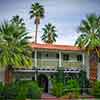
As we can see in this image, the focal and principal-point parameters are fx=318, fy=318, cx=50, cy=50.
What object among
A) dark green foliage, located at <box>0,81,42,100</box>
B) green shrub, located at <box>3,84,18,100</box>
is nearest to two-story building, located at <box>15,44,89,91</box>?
dark green foliage, located at <box>0,81,42,100</box>

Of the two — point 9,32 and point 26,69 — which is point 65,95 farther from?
point 9,32

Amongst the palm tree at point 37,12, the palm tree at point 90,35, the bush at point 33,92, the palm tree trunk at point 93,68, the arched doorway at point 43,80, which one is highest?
the palm tree at point 37,12

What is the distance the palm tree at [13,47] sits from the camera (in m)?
39.1

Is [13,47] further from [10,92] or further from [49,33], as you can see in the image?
[49,33]

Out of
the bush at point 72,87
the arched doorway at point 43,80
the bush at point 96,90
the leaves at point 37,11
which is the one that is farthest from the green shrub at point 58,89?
the leaves at point 37,11

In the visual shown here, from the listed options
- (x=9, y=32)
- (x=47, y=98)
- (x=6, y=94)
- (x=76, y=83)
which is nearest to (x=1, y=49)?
(x=9, y=32)

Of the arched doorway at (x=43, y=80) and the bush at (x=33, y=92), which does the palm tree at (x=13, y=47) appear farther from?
the arched doorway at (x=43, y=80)

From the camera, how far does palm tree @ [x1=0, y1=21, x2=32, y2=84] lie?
128ft

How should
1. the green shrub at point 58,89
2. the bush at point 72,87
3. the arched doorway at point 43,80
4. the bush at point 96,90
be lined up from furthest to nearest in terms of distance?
the arched doorway at point 43,80 < the bush at point 96,90 < the bush at point 72,87 < the green shrub at point 58,89

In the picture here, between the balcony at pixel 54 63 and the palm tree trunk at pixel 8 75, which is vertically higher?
the balcony at pixel 54 63

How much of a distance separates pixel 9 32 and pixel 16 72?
299 inches

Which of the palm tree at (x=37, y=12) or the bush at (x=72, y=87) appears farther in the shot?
the palm tree at (x=37, y=12)

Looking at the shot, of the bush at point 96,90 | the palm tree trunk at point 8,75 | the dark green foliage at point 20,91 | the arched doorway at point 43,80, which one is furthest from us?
the arched doorway at point 43,80

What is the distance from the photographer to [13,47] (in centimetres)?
4000
